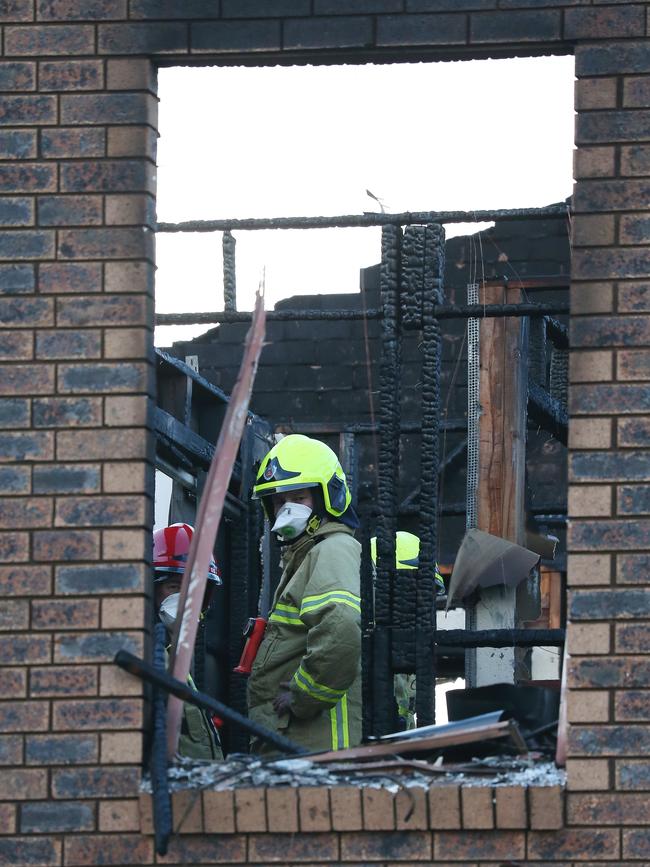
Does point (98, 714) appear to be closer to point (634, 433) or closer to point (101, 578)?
point (101, 578)

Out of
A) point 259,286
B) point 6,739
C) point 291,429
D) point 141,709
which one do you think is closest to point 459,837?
point 141,709

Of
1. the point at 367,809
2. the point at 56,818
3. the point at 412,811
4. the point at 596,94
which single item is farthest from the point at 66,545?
the point at 596,94

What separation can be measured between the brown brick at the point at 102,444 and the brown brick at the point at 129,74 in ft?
3.41

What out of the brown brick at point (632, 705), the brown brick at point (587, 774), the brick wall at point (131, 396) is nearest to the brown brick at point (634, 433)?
the brick wall at point (131, 396)

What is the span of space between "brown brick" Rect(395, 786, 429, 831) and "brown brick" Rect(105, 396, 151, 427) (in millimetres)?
1322

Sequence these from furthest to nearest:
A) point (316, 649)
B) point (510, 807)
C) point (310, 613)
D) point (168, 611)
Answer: point (168, 611) → point (310, 613) → point (316, 649) → point (510, 807)

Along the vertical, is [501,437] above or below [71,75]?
below

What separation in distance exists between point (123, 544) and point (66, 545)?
0.55 ft

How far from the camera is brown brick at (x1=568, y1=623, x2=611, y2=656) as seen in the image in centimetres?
484

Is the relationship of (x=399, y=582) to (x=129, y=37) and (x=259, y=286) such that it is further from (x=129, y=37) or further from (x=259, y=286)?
(x=129, y=37)

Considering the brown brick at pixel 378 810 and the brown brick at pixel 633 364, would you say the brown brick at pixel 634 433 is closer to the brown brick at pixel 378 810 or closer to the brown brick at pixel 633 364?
the brown brick at pixel 633 364

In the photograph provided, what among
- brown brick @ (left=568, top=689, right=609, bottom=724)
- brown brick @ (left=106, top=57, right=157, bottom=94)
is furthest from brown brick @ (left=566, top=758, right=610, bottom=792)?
brown brick @ (left=106, top=57, right=157, bottom=94)

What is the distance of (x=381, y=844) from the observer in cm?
479

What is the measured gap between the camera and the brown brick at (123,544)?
498 centimetres
